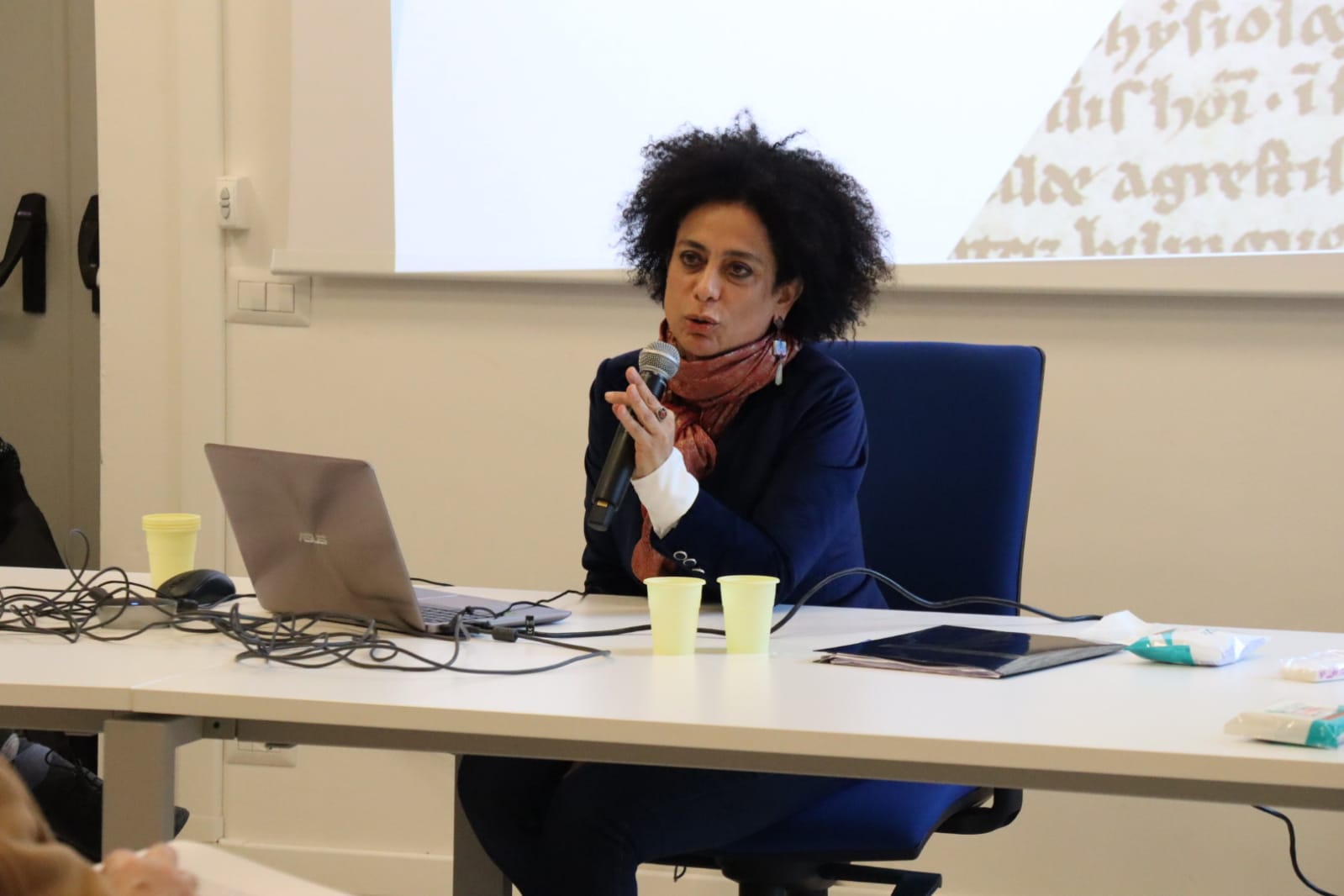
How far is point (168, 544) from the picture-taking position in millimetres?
1729

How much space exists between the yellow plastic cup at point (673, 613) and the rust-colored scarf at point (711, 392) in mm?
492

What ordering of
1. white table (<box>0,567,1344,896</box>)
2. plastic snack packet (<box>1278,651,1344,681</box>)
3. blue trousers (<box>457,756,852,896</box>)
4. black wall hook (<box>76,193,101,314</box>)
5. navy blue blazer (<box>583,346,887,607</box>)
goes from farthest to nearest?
1. black wall hook (<box>76,193,101,314</box>)
2. navy blue blazer (<box>583,346,887,607</box>)
3. blue trousers (<box>457,756,852,896</box>)
4. plastic snack packet (<box>1278,651,1344,681</box>)
5. white table (<box>0,567,1344,896</box>)

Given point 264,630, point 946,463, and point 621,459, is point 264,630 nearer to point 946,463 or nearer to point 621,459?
point 621,459

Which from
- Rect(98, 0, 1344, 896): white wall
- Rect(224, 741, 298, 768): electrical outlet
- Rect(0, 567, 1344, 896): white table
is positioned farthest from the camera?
Rect(224, 741, 298, 768): electrical outlet

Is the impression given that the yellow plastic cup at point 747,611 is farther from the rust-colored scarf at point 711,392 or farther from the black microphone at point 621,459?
the rust-colored scarf at point 711,392

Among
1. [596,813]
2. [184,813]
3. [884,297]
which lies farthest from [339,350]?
[596,813]

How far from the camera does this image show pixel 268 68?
9.29 ft

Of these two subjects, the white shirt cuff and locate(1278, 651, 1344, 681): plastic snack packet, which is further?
the white shirt cuff

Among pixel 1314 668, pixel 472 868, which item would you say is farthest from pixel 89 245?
pixel 1314 668

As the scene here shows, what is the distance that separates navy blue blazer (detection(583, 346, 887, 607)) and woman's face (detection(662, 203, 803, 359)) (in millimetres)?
90

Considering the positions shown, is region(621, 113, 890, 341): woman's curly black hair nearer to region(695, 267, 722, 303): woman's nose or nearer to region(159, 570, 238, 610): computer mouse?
region(695, 267, 722, 303): woman's nose

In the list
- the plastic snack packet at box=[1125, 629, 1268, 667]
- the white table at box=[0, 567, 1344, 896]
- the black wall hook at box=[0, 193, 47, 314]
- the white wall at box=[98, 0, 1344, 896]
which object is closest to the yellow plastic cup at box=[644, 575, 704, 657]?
the white table at box=[0, 567, 1344, 896]

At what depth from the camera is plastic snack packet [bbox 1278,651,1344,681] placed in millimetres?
1322

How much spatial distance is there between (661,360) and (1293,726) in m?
0.82
